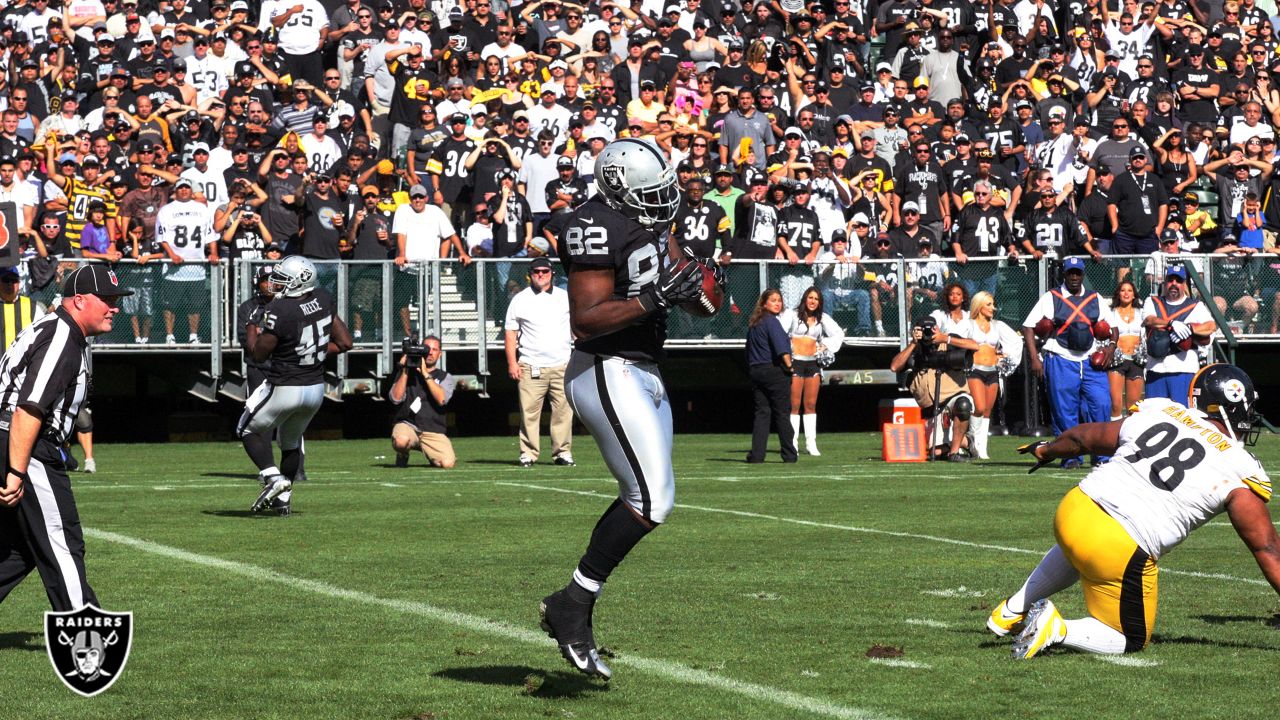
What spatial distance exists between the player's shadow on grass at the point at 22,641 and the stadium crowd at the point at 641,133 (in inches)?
515

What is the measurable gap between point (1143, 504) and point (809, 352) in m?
13.1

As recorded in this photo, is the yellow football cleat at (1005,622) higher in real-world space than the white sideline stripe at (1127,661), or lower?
higher

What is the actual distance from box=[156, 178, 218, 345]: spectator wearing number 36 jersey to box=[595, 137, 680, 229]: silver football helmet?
592 inches

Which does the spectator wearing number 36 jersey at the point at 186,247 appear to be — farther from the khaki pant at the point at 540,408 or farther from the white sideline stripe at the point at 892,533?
the white sideline stripe at the point at 892,533

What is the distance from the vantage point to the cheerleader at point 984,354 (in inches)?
763

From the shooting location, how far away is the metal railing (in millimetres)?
21281

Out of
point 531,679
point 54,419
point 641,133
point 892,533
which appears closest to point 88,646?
point 54,419

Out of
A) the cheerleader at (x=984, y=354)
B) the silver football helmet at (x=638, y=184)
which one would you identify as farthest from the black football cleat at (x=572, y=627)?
the cheerleader at (x=984, y=354)

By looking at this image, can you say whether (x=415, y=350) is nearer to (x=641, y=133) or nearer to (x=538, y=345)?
(x=538, y=345)

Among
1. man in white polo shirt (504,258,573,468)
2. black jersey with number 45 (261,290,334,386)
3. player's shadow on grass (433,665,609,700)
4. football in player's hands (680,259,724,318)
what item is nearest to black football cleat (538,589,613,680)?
player's shadow on grass (433,665,609,700)

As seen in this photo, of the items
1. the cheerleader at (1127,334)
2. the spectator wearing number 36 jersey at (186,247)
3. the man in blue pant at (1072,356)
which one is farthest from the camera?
the spectator wearing number 36 jersey at (186,247)

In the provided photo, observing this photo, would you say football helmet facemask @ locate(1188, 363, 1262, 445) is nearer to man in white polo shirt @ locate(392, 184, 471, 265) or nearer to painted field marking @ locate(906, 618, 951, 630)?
painted field marking @ locate(906, 618, 951, 630)

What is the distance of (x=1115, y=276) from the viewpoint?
22359 millimetres

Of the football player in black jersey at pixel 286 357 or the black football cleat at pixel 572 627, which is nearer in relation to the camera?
the black football cleat at pixel 572 627
